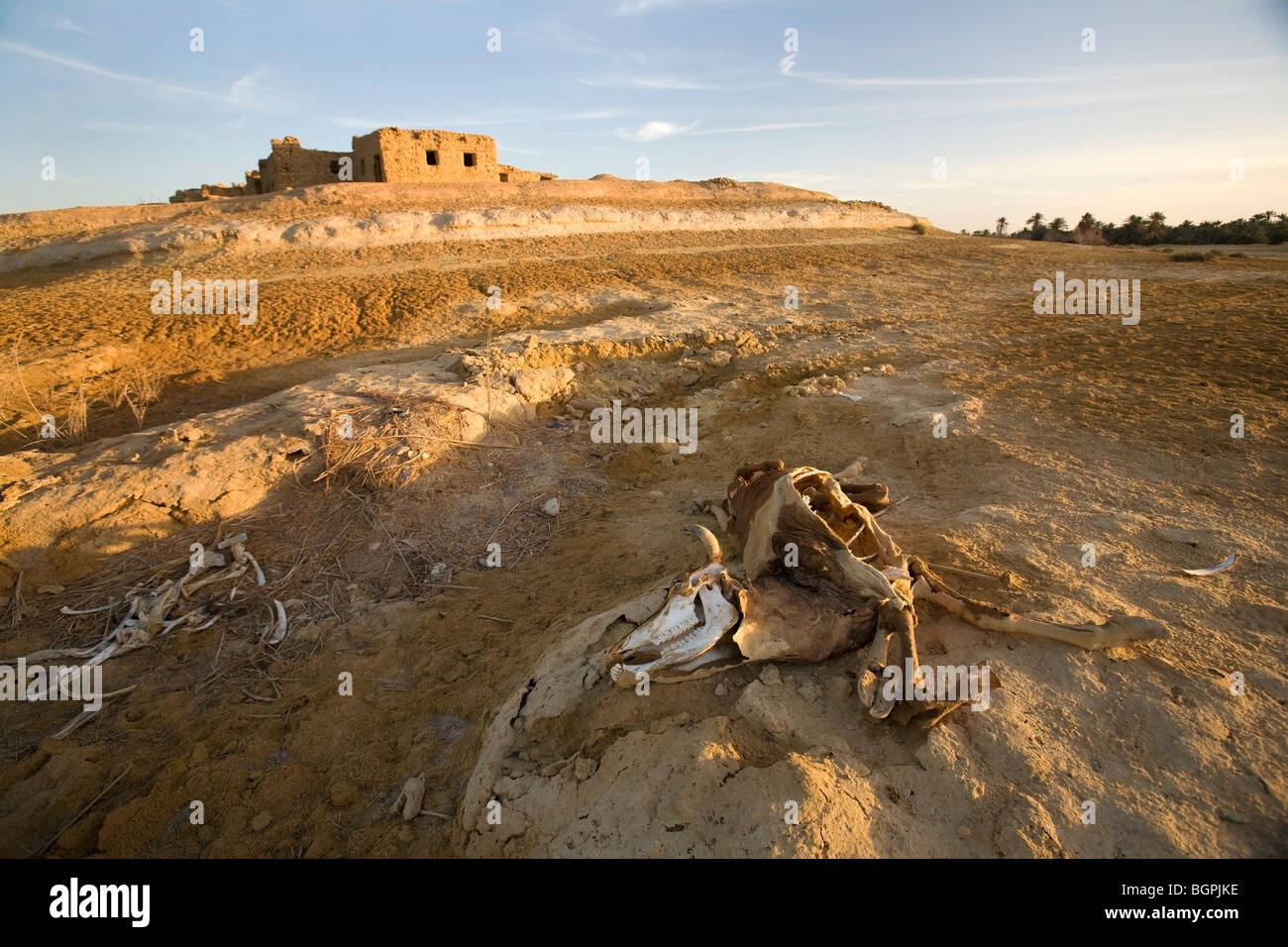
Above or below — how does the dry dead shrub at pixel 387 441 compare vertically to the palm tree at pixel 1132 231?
below

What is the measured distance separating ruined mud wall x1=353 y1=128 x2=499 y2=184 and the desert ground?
914 centimetres

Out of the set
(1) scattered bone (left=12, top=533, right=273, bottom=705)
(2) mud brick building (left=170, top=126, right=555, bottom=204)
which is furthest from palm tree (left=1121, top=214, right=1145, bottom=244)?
(1) scattered bone (left=12, top=533, right=273, bottom=705)

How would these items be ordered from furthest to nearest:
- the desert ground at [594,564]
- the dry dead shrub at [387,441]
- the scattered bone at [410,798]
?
the dry dead shrub at [387,441]
the scattered bone at [410,798]
the desert ground at [594,564]

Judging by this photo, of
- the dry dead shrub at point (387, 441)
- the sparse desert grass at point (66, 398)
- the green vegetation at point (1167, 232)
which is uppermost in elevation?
the green vegetation at point (1167, 232)

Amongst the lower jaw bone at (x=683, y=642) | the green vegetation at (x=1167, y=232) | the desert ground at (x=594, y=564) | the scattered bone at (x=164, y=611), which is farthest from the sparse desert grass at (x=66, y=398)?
the green vegetation at (x=1167, y=232)

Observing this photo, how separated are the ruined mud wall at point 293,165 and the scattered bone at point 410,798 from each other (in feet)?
65.1

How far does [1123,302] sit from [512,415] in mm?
9864

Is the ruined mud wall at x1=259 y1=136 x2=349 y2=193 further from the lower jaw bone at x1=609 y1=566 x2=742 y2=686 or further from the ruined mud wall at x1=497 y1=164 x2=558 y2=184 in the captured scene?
the lower jaw bone at x1=609 y1=566 x2=742 y2=686

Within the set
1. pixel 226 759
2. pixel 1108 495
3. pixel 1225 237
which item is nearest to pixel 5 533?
pixel 226 759

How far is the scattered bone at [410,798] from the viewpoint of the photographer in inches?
109

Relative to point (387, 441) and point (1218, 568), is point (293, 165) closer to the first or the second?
point (387, 441)

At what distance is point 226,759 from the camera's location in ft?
10.3

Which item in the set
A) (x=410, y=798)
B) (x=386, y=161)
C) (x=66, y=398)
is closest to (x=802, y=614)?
(x=410, y=798)

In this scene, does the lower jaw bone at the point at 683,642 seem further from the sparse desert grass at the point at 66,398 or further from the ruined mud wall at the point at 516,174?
the ruined mud wall at the point at 516,174
